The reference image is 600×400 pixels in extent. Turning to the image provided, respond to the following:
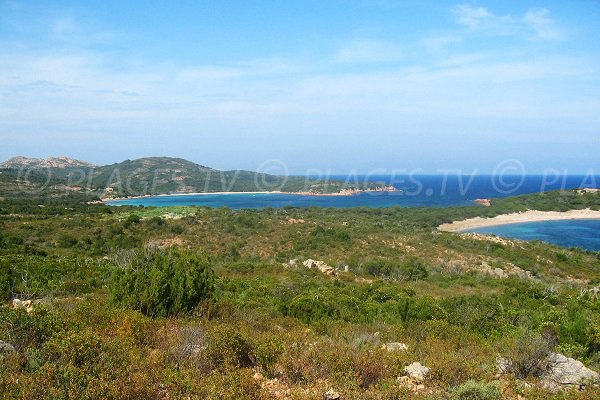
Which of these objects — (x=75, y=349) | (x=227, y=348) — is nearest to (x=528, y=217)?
(x=227, y=348)

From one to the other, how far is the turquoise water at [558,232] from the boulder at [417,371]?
50863mm

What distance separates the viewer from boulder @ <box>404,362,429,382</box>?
5.01m

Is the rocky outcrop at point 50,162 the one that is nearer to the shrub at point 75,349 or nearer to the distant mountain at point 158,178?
the distant mountain at point 158,178

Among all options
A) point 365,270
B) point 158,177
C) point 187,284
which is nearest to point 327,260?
point 365,270

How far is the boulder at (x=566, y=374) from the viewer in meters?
5.15

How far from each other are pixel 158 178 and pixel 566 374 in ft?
435

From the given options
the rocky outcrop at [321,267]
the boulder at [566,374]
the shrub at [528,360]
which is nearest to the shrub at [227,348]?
the shrub at [528,360]

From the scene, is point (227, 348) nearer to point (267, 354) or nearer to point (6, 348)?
point (267, 354)

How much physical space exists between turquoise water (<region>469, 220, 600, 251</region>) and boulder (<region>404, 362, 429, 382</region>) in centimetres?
5086

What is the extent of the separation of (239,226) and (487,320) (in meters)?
27.7

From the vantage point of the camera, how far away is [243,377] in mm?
4234

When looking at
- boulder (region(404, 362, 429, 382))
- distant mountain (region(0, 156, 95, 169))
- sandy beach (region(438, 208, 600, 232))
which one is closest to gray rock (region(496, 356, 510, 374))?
boulder (region(404, 362, 429, 382))

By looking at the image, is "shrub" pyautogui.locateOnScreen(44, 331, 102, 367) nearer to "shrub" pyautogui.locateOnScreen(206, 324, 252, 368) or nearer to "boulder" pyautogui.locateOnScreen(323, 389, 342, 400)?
"shrub" pyautogui.locateOnScreen(206, 324, 252, 368)

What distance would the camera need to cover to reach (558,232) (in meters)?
57.7
